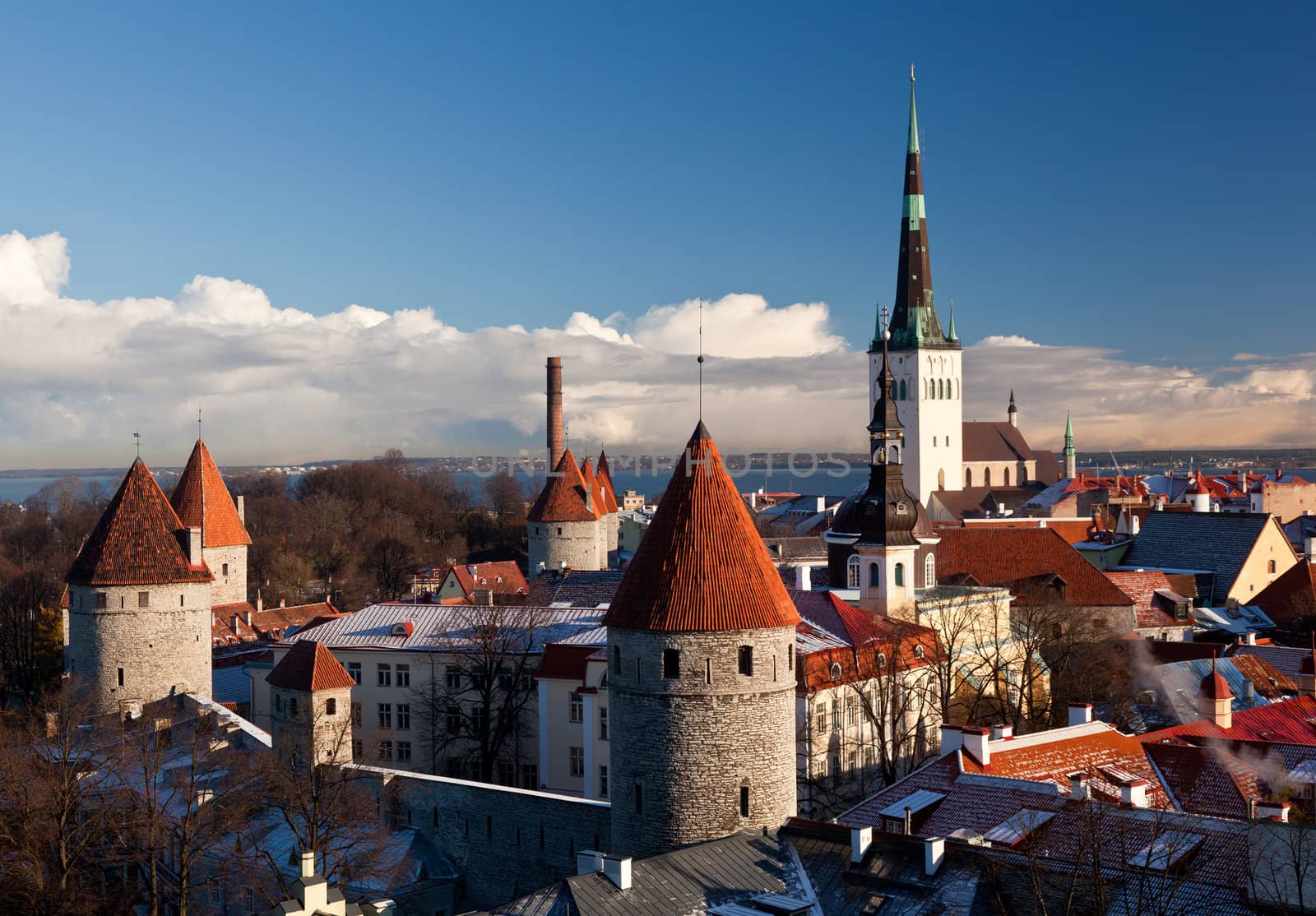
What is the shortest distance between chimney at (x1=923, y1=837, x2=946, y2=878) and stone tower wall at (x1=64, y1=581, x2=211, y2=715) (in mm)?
24644

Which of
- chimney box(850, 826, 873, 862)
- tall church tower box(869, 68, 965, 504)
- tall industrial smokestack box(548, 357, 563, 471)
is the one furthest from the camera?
tall church tower box(869, 68, 965, 504)

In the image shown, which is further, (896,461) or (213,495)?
(213,495)

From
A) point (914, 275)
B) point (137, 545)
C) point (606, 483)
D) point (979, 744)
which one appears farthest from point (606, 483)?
point (979, 744)

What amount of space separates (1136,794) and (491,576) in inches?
1801

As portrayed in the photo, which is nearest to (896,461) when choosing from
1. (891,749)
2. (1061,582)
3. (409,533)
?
(1061,582)

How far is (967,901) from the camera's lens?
1798 cm

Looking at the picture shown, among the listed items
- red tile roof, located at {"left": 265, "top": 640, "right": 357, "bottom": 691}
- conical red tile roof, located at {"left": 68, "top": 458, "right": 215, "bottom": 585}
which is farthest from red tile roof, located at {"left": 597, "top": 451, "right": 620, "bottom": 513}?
red tile roof, located at {"left": 265, "top": 640, "right": 357, "bottom": 691}

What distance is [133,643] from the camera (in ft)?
124

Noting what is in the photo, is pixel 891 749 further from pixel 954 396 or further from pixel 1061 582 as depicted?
pixel 954 396

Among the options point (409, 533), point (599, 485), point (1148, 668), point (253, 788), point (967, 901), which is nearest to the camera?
point (967, 901)

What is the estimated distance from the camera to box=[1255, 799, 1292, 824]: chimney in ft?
64.0

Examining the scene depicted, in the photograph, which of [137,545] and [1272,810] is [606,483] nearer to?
[137,545]

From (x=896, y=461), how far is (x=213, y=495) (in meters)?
24.2

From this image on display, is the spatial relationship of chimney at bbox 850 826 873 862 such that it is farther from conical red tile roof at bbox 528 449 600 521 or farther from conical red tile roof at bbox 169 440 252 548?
conical red tile roof at bbox 528 449 600 521
